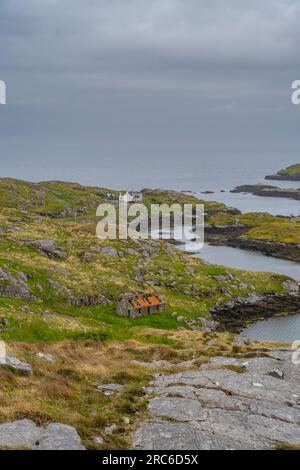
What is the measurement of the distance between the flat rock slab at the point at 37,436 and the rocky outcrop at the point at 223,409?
8.37ft

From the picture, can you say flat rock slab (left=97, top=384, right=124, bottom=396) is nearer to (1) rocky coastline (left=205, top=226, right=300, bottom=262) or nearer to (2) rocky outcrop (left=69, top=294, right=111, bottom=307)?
(2) rocky outcrop (left=69, top=294, right=111, bottom=307)

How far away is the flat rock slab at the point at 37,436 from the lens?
16594 mm

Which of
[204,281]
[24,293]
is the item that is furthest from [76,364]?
[204,281]

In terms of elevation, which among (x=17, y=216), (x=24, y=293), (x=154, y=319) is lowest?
(x=154, y=319)

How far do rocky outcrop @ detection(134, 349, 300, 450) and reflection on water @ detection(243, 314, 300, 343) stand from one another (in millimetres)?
37256

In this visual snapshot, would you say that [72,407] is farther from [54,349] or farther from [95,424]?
[54,349]

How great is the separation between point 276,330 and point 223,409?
51.5 metres

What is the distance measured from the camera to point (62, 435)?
1756cm

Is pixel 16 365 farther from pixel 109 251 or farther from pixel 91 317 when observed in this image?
pixel 109 251

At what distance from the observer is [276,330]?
71.4 m

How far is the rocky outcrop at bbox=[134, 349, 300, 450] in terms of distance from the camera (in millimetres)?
18641

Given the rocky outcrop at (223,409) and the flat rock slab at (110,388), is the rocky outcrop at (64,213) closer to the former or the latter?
the rocky outcrop at (223,409)

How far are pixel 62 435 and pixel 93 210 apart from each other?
491 feet

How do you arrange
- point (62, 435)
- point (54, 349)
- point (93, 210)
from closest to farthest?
point (62, 435), point (54, 349), point (93, 210)
